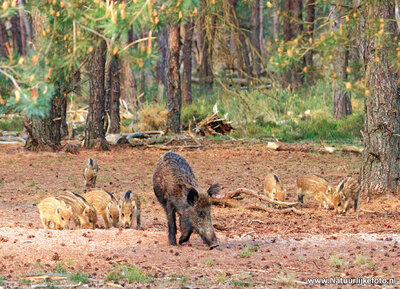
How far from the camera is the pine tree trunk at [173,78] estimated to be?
1994 cm

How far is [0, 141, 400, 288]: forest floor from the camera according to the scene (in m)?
6.26

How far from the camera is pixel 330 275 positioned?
6.35 metres

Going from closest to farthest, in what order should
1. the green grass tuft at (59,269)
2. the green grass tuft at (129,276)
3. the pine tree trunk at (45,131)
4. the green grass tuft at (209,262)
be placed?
1. the green grass tuft at (129,276)
2. the green grass tuft at (59,269)
3. the green grass tuft at (209,262)
4. the pine tree trunk at (45,131)

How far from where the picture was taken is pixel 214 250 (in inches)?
Answer: 287

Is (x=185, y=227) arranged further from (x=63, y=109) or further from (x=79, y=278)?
(x=63, y=109)

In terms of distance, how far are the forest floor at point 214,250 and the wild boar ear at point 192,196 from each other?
59 cm

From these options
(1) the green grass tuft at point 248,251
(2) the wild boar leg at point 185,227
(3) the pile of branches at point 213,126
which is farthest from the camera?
(3) the pile of branches at point 213,126

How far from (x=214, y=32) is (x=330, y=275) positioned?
401 centimetres

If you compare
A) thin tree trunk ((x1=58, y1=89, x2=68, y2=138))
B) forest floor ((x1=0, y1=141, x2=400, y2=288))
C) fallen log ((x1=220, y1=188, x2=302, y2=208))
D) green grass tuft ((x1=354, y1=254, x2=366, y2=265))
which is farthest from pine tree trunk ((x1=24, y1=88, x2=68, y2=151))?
green grass tuft ((x1=354, y1=254, x2=366, y2=265))

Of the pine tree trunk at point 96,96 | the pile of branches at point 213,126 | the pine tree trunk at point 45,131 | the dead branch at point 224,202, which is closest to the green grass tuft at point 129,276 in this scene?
the dead branch at point 224,202

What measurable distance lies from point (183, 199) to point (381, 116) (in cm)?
478

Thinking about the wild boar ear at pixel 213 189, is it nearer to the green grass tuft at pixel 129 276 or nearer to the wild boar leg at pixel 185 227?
the wild boar leg at pixel 185 227

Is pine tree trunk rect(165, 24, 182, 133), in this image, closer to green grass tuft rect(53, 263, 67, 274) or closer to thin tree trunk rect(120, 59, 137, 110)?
thin tree trunk rect(120, 59, 137, 110)

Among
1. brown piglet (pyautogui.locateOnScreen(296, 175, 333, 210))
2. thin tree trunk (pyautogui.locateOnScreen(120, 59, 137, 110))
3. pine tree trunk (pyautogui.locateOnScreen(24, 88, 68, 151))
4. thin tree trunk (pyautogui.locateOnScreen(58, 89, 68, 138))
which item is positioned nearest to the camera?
brown piglet (pyautogui.locateOnScreen(296, 175, 333, 210))
